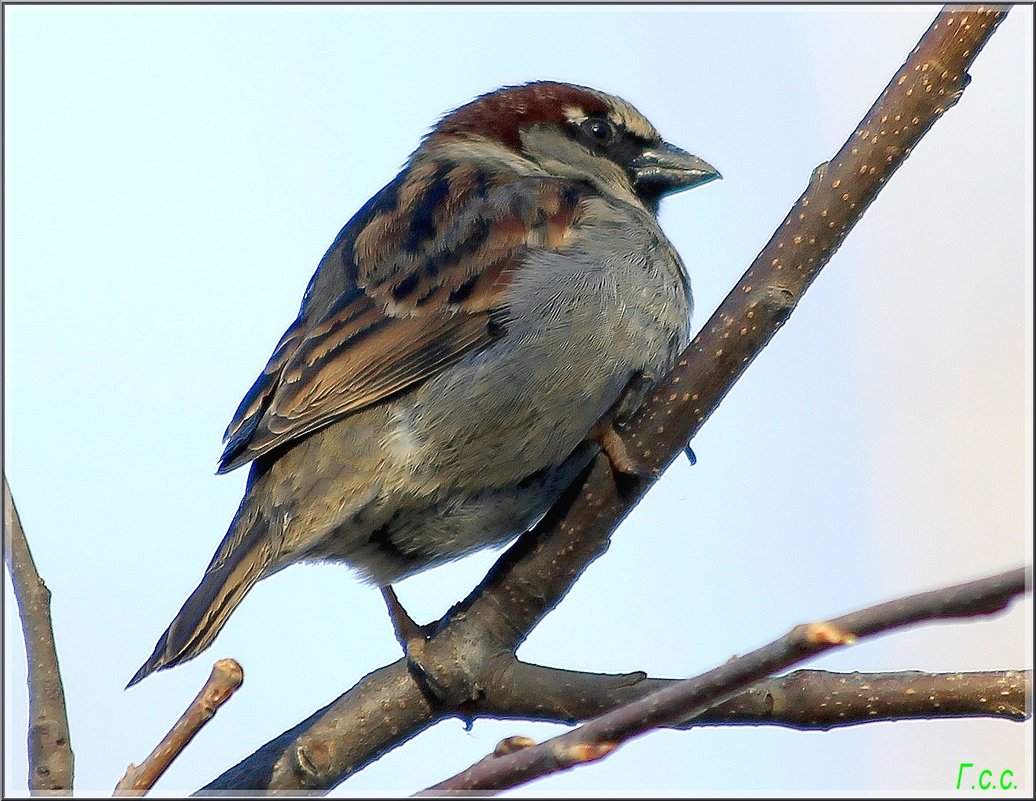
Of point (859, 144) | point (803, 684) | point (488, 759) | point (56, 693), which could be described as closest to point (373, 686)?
point (56, 693)

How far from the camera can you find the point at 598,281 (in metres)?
3.53

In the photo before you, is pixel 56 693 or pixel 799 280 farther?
pixel 799 280

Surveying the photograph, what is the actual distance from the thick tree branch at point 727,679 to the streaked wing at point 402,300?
1.80 metres

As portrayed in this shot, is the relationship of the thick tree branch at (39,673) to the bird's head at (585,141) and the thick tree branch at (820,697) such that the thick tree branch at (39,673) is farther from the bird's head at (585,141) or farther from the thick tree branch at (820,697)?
the bird's head at (585,141)

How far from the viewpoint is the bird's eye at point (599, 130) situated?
14.8 feet

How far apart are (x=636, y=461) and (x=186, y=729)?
1.25m

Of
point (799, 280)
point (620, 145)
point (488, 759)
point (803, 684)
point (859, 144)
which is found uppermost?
point (620, 145)

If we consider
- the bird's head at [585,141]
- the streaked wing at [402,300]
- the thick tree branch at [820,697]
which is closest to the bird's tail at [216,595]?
the streaked wing at [402,300]

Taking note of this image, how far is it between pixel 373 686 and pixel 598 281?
128 centimetres

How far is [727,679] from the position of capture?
1527mm

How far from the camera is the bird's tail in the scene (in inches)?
112

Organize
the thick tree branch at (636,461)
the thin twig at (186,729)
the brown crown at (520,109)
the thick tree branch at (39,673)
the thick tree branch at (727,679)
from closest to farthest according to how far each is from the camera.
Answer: the thick tree branch at (727,679), the thin twig at (186,729), the thick tree branch at (39,673), the thick tree branch at (636,461), the brown crown at (520,109)

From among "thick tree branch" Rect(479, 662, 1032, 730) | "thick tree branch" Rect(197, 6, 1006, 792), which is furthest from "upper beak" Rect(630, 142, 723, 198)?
"thick tree branch" Rect(479, 662, 1032, 730)

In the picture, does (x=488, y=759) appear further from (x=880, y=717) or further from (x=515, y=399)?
(x=515, y=399)
